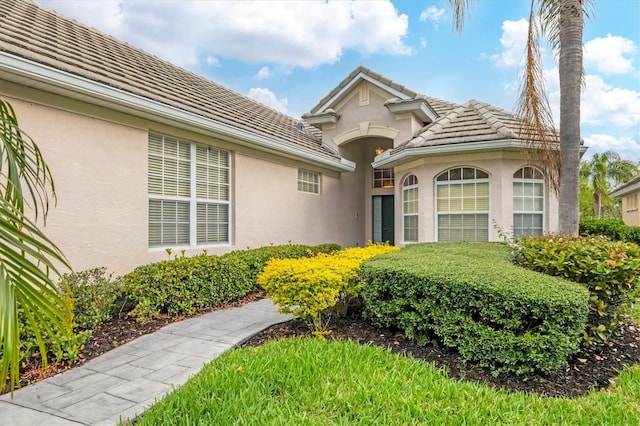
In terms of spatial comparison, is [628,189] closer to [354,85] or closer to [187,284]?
[354,85]

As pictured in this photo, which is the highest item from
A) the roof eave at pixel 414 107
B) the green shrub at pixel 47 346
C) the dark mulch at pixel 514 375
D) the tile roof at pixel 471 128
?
the roof eave at pixel 414 107

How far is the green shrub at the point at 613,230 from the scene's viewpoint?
15.7 meters

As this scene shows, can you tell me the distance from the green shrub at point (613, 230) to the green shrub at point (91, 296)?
652 inches

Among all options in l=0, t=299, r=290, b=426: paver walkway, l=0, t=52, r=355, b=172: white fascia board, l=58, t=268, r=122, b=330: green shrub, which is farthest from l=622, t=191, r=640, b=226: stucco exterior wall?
l=58, t=268, r=122, b=330: green shrub

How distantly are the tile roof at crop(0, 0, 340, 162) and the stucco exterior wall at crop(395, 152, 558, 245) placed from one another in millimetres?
4411

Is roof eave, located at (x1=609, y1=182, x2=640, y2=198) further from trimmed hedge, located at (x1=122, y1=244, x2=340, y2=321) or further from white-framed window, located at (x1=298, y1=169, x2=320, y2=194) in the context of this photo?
trimmed hedge, located at (x1=122, y1=244, x2=340, y2=321)

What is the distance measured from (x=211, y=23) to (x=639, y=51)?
45.8 ft

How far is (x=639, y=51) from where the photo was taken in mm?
11078

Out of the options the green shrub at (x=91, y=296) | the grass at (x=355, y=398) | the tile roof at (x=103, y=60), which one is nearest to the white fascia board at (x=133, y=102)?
the tile roof at (x=103, y=60)

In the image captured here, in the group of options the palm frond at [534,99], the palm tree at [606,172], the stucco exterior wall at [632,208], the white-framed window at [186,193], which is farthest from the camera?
the palm tree at [606,172]

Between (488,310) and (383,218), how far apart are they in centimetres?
1200

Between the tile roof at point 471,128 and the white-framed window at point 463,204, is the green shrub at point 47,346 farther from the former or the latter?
the white-framed window at point 463,204

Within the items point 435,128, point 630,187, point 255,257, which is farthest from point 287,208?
point 630,187

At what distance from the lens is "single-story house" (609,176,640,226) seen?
24.8m
